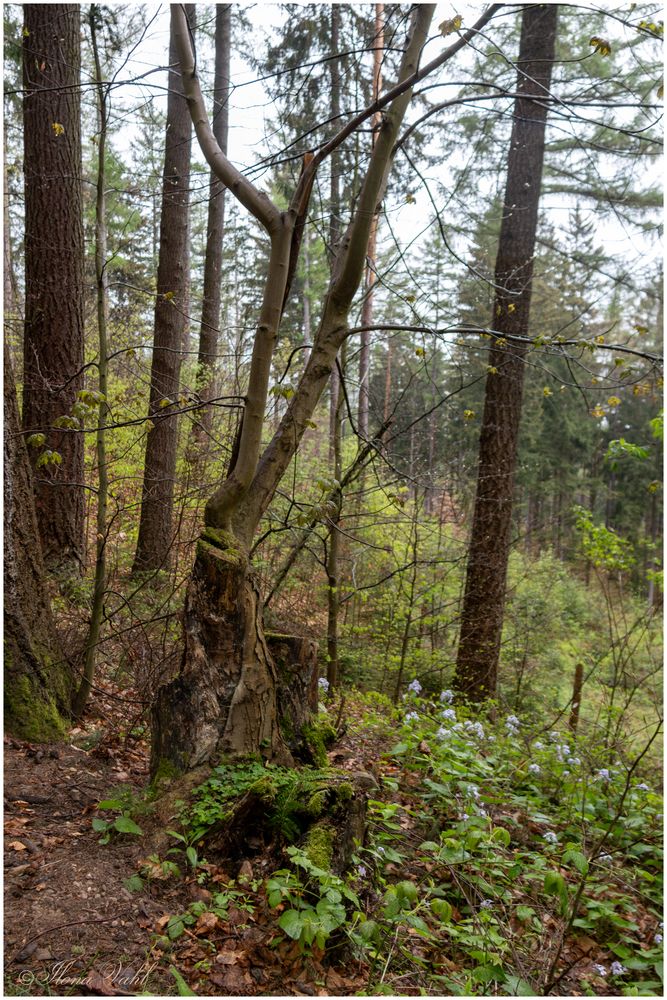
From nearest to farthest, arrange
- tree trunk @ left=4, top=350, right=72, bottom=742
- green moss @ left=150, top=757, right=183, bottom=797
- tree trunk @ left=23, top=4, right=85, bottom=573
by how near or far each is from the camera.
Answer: green moss @ left=150, top=757, right=183, bottom=797 < tree trunk @ left=4, top=350, right=72, bottom=742 < tree trunk @ left=23, top=4, right=85, bottom=573

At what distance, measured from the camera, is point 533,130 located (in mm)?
6734

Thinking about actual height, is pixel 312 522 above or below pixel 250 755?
above

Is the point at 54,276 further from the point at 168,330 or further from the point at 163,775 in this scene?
the point at 163,775

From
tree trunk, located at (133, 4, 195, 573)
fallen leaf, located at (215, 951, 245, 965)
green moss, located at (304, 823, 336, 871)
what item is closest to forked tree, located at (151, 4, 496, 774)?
green moss, located at (304, 823, 336, 871)

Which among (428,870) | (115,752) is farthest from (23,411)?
(428,870)

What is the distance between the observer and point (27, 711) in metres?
3.29

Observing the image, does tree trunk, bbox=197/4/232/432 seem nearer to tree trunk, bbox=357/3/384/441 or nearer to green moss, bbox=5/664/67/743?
tree trunk, bbox=357/3/384/441

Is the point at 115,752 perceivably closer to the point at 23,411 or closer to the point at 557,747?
the point at 557,747

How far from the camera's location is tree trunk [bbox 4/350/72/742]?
3205mm

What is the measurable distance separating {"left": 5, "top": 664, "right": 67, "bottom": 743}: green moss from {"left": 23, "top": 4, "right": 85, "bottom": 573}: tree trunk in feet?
7.62

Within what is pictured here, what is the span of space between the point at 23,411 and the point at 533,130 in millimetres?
6155

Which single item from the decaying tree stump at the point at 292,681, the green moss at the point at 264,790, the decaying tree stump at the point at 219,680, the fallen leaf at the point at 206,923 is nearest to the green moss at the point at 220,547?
the decaying tree stump at the point at 219,680

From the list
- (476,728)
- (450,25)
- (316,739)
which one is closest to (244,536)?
(316,739)

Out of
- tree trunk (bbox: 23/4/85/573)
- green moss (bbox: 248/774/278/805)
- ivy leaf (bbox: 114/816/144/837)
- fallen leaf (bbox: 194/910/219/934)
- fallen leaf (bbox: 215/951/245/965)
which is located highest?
tree trunk (bbox: 23/4/85/573)
